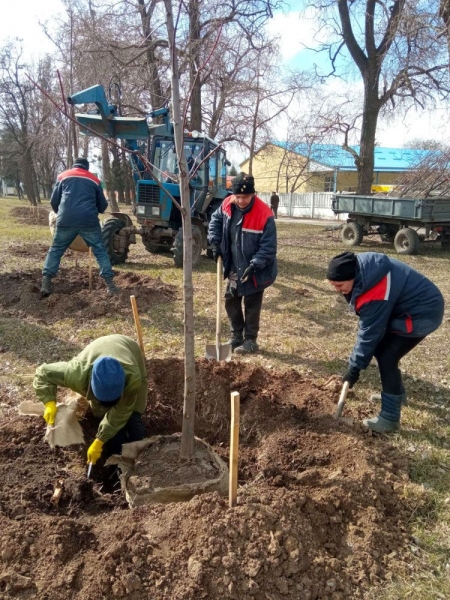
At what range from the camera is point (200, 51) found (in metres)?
13.8

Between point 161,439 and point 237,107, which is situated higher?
point 237,107

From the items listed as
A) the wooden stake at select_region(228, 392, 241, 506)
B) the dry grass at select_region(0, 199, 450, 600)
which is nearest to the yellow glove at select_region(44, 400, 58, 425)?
the dry grass at select_region(0, 199, 450, 600)

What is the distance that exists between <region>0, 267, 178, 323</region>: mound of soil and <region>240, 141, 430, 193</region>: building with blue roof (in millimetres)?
27447

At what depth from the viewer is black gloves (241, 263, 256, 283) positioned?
466 cm

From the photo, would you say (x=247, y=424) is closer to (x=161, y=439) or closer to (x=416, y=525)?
(x=161, y=439)

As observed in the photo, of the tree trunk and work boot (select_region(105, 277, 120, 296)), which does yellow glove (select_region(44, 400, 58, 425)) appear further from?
the tree trunk

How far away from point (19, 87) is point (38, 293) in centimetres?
3220

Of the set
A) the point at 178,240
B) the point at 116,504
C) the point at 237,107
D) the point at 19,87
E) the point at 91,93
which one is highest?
the point at 19,87

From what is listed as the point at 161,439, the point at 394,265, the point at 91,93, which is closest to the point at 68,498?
the point at 161,439

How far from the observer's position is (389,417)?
355 centimetres

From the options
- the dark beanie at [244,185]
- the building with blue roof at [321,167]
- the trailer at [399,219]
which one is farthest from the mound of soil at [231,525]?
the building with blue roof at [321,167]

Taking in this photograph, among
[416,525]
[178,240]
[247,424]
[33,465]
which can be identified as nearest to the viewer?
[416,525]

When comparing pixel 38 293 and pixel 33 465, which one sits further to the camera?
pixel 38 293

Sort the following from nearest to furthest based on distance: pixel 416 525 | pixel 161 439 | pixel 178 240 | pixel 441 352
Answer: pixel 416 525 → pixel 161 439 → pixel 441 352 → pixel 178 240
